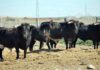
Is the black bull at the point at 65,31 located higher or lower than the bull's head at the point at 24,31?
lower

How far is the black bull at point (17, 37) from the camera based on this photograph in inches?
613

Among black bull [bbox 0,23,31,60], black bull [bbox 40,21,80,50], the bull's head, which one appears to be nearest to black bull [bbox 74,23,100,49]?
black bull [bbox 40,21,80,50]

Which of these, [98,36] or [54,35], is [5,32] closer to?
[54,35]

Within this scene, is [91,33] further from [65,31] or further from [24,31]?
[24,31]

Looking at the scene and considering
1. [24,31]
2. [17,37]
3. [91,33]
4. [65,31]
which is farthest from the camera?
[91,33]

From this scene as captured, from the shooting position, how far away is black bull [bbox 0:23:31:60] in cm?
1558

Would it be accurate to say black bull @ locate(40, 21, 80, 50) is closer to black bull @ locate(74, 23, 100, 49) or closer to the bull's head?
black bull @ locate(74, 23, 100, 49)

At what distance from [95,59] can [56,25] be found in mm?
7381

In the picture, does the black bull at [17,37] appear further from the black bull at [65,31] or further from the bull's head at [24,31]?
the black bull at [65,31]

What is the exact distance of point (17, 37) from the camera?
51.7ft

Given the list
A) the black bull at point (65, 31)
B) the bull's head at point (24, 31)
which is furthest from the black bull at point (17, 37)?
the black bull at point (65, 31)

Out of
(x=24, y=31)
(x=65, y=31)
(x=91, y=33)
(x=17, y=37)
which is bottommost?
(x=91, y=33)

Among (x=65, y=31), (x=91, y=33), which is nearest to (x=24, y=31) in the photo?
(x=65, y=31)

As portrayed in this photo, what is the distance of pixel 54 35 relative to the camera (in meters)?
20.8
